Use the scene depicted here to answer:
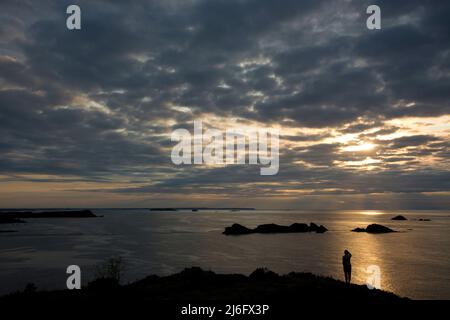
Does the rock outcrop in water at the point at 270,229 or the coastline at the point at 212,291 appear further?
the rock outcrop in water at the point at 270,229

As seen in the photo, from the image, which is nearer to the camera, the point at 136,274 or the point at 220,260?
the point at 136,274

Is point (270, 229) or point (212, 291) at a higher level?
point (212, 291)

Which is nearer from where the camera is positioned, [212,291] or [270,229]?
[212,291]

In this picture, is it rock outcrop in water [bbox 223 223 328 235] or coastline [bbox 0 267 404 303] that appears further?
rock outcrop in water [bbox 223 223 328 235]

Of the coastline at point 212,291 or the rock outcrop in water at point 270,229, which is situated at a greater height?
the coastline at point 212,291

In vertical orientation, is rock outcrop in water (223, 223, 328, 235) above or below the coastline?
below

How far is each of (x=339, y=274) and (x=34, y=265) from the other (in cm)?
4970

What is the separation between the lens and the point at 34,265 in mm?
57531
